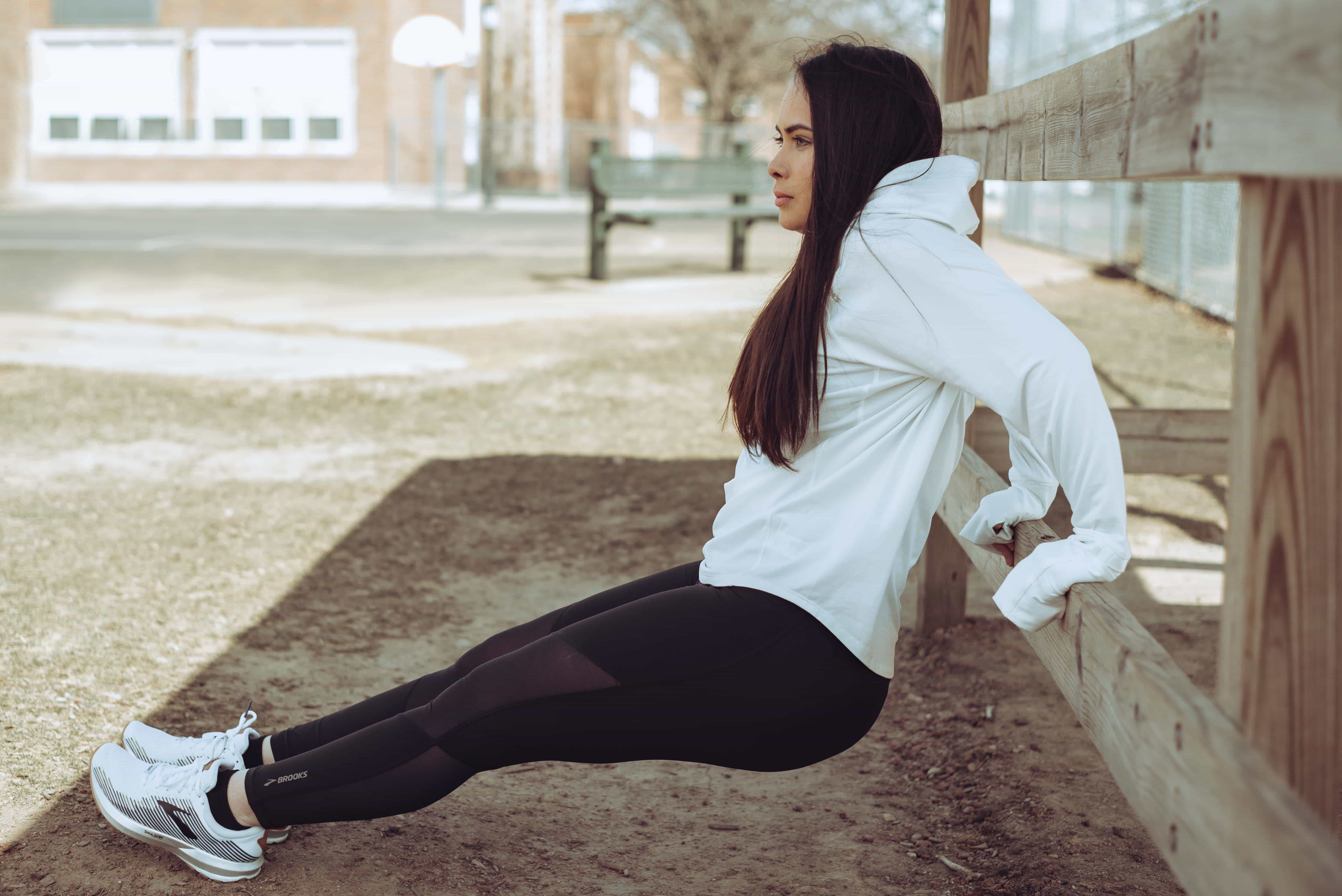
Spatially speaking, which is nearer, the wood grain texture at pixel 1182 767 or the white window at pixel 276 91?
the wood grain texture at pixel 1182 767

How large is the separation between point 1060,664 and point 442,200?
82.6ft

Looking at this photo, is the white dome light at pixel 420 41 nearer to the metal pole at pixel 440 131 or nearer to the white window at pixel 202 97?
the white window at pixel 202 97

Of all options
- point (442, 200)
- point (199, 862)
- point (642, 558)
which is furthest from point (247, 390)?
point (442, 200)

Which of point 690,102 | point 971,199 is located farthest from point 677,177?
point 690,102

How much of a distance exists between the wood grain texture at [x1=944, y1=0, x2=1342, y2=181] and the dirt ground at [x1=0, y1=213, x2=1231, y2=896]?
4.94 ft

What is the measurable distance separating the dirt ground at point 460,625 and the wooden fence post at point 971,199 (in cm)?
12

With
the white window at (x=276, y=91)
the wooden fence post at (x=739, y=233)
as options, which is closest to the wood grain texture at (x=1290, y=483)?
the wooden fence post at (x=739, y=233)

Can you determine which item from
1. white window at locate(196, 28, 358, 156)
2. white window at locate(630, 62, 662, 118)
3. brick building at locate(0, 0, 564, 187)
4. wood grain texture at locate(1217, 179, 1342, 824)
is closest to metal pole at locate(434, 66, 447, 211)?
brick building at locate(0, 0, 564, 187)

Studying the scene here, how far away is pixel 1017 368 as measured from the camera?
5.72 ft

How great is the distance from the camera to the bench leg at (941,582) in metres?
3.75

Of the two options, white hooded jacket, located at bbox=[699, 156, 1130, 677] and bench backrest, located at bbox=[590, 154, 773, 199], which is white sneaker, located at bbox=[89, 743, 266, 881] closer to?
white hooded jacket, located at bbox=[699, 156, 1130, 677]

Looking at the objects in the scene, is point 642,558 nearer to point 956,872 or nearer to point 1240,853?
point 956,872

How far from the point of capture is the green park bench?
12.3 m

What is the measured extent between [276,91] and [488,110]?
562cm
